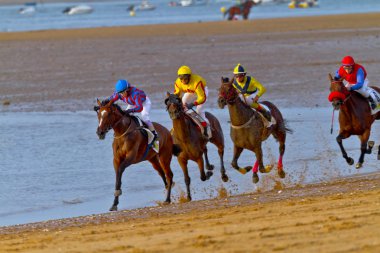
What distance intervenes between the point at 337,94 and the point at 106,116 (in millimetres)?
4354

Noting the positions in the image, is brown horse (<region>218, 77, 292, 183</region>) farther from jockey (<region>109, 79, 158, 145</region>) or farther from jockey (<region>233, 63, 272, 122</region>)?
jockey (<region>109, 79, 158, 145</region>)

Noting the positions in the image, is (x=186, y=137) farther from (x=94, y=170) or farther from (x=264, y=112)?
(x=94, y=170)

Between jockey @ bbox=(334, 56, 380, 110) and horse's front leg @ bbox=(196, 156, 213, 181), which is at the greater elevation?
jockey @ bbox=(334, 56, 380, 110)

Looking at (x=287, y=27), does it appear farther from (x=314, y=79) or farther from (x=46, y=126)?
(x=46, y=126)

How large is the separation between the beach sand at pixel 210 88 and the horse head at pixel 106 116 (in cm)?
137

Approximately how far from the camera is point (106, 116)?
15383mm

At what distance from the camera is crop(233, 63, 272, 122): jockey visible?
1770 centimetres

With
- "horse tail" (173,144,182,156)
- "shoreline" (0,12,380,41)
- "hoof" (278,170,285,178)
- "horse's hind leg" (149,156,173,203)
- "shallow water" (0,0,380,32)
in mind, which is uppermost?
"shallow water" (0,0,380,32)


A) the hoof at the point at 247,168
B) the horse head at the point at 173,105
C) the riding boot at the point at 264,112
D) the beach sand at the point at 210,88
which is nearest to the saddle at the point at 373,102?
the riding boot at the point at 264,112

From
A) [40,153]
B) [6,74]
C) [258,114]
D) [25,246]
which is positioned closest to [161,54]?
[6,74]

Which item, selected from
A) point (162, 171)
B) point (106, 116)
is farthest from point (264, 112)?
point (106, 116)

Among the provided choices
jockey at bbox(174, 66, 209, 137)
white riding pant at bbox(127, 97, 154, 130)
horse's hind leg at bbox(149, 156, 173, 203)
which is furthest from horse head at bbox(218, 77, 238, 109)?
horse's hind leg at bbox(149, 156, 173, 203)

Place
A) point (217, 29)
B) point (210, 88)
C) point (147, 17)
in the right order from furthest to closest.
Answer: point (147, 17) < point (217, 29) < point (210, 88)

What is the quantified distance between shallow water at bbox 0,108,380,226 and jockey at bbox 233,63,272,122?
1.23 meters
